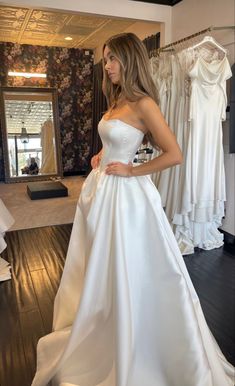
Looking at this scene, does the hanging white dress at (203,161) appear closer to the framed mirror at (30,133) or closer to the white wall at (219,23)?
the white wall at (219,23)

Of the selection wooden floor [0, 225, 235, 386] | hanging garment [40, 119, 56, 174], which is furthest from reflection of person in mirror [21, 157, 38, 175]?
wooden floor [0, 225, 235, 386]

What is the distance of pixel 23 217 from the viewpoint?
3781 millimetres

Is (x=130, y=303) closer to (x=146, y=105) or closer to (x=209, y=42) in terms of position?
(x=146, y=105)

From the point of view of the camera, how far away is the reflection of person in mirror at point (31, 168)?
5.70 meters

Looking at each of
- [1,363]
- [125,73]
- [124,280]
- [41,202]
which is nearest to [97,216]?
[124,280]

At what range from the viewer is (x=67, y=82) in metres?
5.92

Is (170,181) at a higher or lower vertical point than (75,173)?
higher

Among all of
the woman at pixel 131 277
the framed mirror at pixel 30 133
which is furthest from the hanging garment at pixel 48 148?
the woman at pixel 131 277

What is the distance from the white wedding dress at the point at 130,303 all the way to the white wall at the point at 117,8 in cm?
253

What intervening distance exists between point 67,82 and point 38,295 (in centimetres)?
472

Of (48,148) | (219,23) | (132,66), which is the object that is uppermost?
(219,23)

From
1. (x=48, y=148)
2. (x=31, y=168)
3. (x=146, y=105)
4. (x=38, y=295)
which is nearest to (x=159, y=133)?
(x=146, y=105)

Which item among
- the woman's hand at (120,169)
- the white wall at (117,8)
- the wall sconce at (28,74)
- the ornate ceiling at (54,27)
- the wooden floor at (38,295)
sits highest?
the ornate ceiling at (54,27)

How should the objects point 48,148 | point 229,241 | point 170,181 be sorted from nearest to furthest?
point 170,181 < point 229,241 < point 48,148
